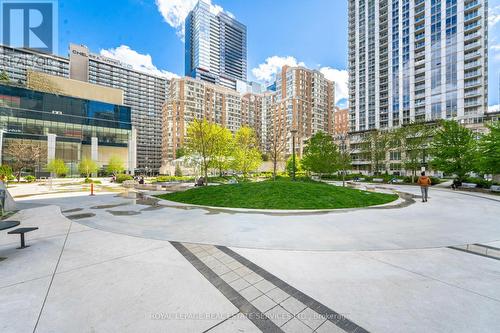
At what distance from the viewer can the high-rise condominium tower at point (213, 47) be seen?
153488 mm

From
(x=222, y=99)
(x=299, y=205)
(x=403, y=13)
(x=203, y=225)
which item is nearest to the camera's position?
(x=203, y=225)

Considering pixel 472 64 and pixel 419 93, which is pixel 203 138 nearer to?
pixel 419 93

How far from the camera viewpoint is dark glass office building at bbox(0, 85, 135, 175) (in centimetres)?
5794

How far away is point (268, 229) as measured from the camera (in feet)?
24.6

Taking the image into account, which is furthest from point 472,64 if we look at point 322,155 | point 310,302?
point 310,302

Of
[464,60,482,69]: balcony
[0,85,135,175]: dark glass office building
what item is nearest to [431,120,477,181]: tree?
[464,60,482,69]: balcony

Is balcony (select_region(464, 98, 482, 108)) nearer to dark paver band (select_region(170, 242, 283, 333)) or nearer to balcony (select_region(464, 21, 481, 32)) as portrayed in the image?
balcony (select_region(464, 21, 481, 32))

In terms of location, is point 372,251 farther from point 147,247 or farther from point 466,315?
point 147,247

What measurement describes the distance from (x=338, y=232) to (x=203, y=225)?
5030mm

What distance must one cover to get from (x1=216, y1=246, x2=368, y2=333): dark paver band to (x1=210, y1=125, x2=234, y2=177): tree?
75.8ft

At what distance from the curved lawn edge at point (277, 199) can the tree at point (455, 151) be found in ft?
59.5

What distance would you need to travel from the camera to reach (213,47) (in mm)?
161000

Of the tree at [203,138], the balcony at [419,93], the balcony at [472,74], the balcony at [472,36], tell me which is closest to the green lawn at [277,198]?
the tree at [203,138]

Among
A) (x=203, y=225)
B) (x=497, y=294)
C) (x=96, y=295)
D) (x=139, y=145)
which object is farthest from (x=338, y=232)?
(x=139, y=145)
